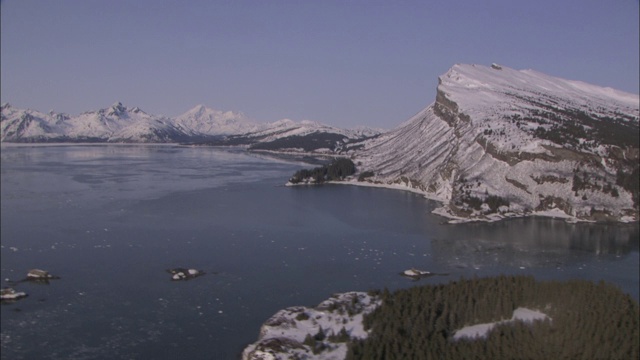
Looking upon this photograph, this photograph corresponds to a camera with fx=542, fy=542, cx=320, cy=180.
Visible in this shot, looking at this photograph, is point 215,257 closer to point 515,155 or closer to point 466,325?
point 466,325

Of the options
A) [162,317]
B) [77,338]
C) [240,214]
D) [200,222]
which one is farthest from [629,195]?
[77,338]

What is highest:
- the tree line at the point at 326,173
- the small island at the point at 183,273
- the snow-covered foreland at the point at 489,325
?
the tree line at the point at 326,173

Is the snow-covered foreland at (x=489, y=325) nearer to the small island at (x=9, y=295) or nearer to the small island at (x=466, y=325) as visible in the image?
the small island at (x=466, y=325)

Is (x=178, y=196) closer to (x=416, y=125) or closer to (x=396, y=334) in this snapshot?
(x=396, y=334)

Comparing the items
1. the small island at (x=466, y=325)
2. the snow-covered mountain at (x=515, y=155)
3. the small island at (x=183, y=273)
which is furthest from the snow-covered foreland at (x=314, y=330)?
the snow-covered mountain at (x=515, y=155)

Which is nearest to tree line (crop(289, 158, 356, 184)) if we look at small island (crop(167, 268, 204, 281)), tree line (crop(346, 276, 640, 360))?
small island (crop(167, 268, 204, 281))

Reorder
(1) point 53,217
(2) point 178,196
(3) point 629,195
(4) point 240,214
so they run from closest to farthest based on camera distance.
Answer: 1. (1) point 53,217
2. (4) point 240,214
3. (3) point 629,195
4. (2) point 178,196
